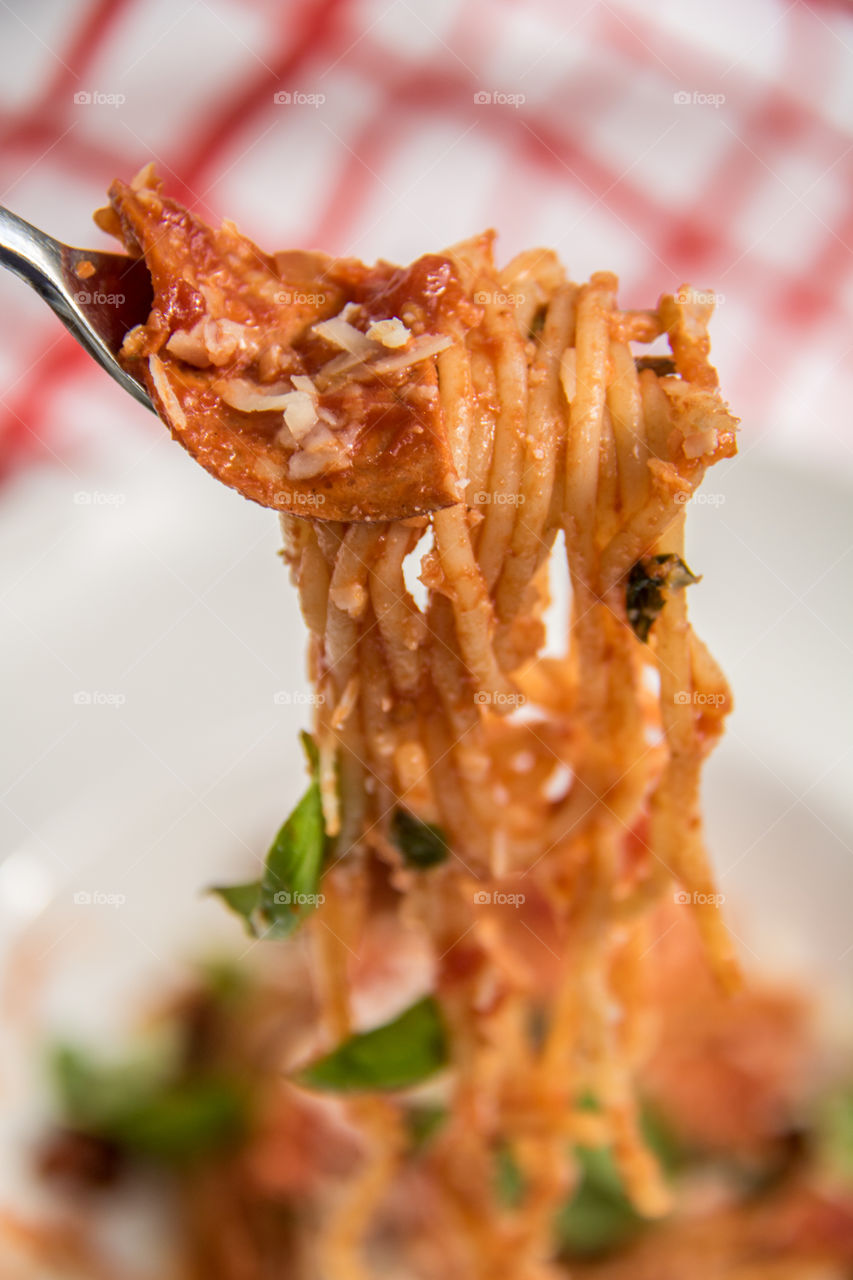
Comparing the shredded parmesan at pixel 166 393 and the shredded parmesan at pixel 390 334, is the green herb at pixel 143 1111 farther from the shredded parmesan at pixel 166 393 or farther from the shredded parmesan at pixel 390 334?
the shredded parmesan at pixel 390 334

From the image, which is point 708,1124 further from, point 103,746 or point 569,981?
point 103,746

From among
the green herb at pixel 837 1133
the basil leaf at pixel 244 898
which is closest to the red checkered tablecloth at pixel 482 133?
the green herb at pixel 837 1133

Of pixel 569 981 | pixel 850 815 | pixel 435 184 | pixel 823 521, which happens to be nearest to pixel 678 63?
pixel 435 184

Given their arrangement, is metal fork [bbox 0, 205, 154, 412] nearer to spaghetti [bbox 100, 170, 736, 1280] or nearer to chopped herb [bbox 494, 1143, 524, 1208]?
spaghetti [bbox 100, 170, 736, 1280]

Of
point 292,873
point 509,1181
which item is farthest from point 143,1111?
point 292,873

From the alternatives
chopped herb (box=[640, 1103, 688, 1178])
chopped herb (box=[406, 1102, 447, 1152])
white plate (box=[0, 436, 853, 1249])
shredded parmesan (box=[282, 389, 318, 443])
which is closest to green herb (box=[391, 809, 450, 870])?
shredded parmesan (box=[282, 389, 318, 443])

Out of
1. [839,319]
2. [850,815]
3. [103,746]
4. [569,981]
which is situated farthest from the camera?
[839,319]

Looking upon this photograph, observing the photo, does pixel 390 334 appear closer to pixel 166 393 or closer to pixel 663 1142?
pixel 166 393
